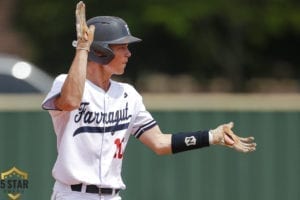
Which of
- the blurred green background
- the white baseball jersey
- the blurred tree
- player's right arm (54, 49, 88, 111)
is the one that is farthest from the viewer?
the blurred tree

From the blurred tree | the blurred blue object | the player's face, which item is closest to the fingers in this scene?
the player's face

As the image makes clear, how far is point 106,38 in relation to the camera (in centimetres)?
606

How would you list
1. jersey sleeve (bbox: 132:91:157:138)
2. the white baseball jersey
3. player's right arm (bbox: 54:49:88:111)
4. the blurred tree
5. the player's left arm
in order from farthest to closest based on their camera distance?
the blurred tree
jersey sleeve (bbox: 132:91:157:138)
the player's left arm
the white baseball jersey
player's right arm (bbox: 54:49:88:111)

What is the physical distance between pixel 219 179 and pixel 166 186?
16.6 inches

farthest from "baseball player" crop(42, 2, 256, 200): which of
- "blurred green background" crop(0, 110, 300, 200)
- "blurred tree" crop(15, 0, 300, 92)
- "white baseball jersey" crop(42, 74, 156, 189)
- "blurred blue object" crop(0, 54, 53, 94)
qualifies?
"blurred tree" crop(15, 0, 300, 92)

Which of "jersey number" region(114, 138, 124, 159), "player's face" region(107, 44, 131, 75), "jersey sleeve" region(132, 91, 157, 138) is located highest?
"player's face" region(107, 44, 131, 75)

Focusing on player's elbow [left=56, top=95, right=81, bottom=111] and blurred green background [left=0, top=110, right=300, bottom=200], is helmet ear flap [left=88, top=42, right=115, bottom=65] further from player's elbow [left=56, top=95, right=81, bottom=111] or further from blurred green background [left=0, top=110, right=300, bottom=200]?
blurred green background [left=0, top=110, right=300, bottom=200]

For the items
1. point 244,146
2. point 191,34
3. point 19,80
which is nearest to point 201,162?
point 244,146

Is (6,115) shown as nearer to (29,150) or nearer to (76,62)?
(29,150)

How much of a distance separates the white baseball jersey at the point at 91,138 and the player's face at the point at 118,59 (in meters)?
0.13

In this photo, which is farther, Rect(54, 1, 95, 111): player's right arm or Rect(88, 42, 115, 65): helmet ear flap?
Rect(88, 42, 115, 65): helmet ear flap

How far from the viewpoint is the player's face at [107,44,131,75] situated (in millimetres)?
6012

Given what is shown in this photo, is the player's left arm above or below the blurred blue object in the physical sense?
below

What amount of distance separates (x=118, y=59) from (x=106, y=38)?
133mm
